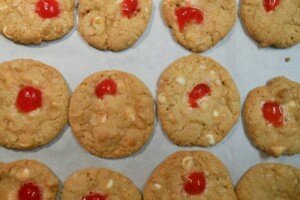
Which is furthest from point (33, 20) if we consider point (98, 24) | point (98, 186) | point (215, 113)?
point (215, 113)

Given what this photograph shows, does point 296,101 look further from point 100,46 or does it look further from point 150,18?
point 100,46

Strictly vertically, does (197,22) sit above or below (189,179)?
above

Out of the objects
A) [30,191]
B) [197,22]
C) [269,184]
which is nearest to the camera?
[30,191]

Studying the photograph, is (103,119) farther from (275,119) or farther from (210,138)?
(275,119)

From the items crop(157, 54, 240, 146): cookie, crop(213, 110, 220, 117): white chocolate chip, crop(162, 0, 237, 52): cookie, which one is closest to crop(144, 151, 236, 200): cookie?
crop(157, 54, 240, 146): cookie

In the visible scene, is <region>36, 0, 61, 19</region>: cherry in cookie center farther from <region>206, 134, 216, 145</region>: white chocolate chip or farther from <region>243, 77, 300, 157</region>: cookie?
<region>243, 77, 300, 157</region>: cookie
